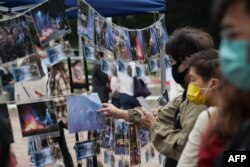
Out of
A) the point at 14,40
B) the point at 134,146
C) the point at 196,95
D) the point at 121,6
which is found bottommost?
the point at 134,146

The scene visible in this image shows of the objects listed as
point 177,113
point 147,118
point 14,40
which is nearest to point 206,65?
point 177,113

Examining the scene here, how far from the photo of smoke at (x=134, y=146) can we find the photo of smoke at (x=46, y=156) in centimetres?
72

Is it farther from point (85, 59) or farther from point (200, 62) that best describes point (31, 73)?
point (200, 62)

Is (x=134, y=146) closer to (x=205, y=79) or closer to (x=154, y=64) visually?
(x=154, y=64)

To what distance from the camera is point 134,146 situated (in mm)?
4172

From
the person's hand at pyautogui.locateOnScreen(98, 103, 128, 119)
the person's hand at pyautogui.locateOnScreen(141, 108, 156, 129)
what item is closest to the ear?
the person's hand at pyautogui.locateOnScreen(141, 108, 156, 129)

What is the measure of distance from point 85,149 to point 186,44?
124 centimetres

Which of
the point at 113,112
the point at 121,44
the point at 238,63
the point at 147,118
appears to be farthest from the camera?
the point at 121,44

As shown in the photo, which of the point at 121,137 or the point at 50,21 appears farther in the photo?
the point at 121,137

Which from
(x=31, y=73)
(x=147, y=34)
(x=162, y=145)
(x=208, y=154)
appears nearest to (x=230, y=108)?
(x=208, y=154)

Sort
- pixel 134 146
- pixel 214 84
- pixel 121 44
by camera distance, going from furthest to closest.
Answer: pixel 121 44 → pixel 134 146 → pixel 214 84

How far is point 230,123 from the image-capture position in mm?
1777

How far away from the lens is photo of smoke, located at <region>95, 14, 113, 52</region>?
13.1 ft

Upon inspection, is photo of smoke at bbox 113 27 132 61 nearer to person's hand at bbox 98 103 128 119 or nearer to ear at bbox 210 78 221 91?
person's hand at bbox 98 103 128 119
